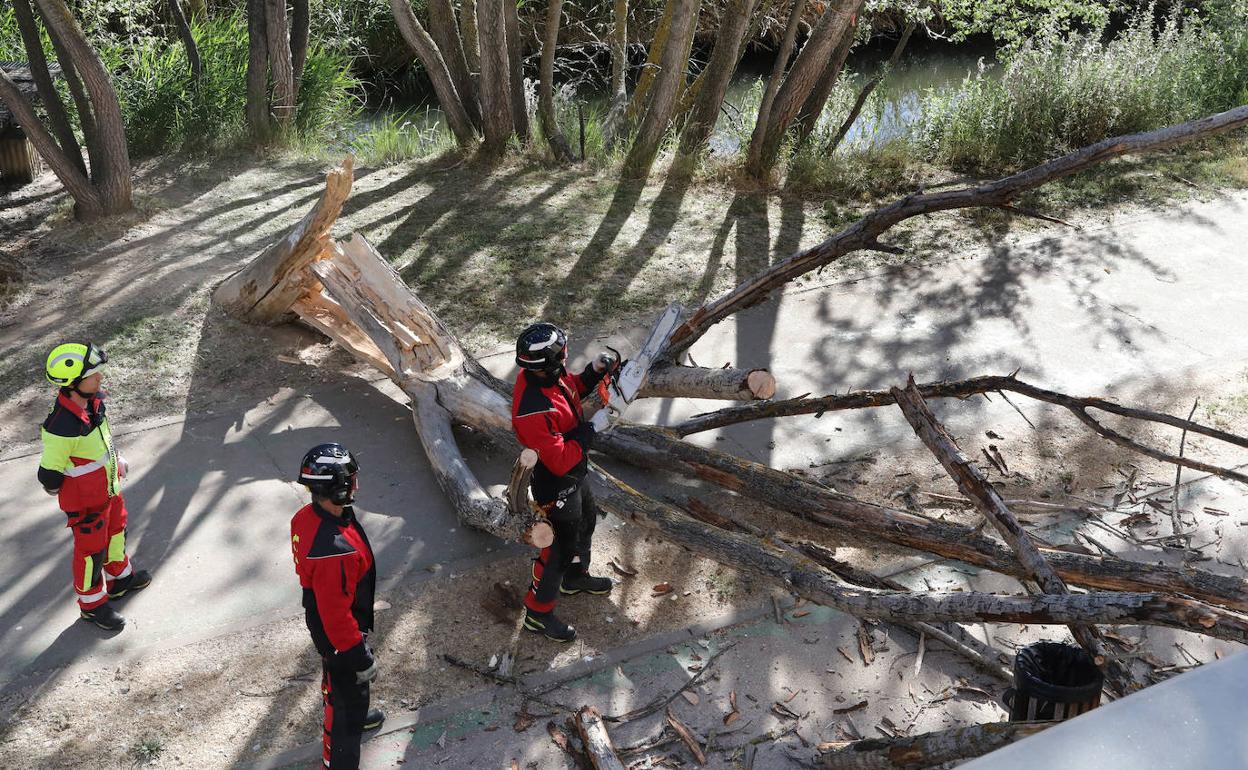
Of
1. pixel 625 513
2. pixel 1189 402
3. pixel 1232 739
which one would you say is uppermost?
pixel 1232 739

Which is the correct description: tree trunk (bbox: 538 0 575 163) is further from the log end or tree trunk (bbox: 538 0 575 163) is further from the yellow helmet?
the yellow helmet

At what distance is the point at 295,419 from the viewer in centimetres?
731

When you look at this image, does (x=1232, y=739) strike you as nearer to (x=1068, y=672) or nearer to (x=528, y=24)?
(x=1068, y=672)

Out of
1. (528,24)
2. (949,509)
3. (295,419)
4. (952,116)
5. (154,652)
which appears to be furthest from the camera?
(528,24)

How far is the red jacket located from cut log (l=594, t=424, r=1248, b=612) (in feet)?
8.52

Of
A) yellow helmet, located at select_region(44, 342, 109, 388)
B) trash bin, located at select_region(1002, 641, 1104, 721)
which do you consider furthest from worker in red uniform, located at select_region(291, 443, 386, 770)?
trash bin, located at select_region(1002, 641, 1104, 721)

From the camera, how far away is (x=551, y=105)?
12.6 metres

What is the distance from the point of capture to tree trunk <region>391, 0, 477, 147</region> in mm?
11953

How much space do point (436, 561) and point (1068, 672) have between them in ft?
10.8

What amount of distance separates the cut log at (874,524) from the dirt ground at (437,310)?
303mm

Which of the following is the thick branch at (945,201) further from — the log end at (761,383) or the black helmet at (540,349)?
the black helmet at (540,349)

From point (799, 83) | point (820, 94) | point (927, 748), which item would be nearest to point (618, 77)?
point (820, 94)

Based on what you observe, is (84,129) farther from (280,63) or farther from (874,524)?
(874,524)

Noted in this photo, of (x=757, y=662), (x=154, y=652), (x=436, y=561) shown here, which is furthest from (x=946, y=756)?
(x=154, y=652)
